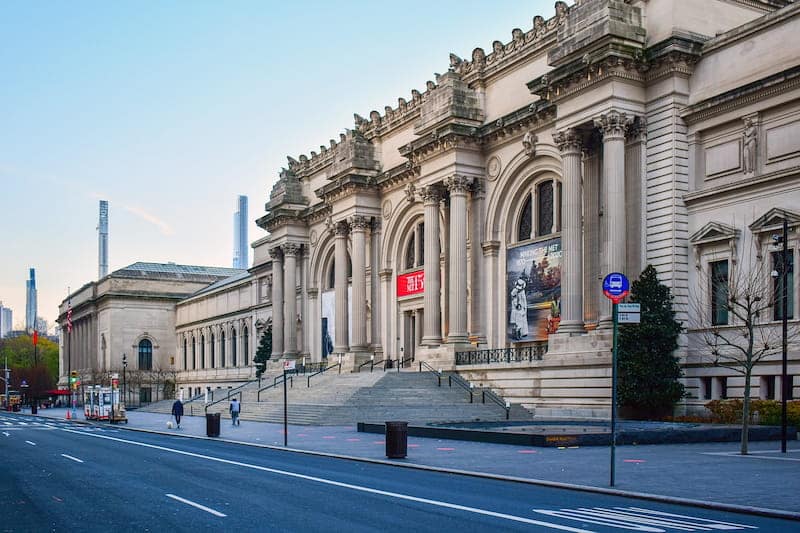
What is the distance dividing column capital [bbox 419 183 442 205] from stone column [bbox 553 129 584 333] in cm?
1264

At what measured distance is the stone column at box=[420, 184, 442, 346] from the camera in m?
54.0

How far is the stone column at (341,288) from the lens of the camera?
65.2 meters

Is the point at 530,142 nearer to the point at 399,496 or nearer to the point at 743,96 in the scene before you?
the point at 743,96

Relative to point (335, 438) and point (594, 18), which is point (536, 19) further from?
point (335, 438)

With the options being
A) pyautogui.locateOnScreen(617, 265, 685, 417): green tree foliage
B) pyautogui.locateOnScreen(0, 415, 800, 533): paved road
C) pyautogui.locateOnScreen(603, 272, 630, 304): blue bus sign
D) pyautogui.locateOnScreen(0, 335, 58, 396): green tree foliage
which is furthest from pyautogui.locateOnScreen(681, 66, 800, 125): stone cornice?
pyautogui.locateOnScreen(0, 335, 58, 396): green tree foliage

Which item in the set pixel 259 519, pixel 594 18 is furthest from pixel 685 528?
pixel 594 18

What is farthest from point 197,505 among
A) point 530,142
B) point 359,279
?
point 359,279

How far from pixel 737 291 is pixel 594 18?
1350 cm

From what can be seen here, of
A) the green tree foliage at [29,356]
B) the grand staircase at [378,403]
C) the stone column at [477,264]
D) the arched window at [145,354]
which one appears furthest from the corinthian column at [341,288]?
the green tree foliage at [29,356]

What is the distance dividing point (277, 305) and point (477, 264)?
2810 cm

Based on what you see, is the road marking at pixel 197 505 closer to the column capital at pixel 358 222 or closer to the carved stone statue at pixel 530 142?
the carved stone statue at pixel 530 142

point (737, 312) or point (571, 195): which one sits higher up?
point (571, 195)

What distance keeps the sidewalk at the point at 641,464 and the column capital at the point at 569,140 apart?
16.3m

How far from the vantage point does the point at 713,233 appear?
37125mm
